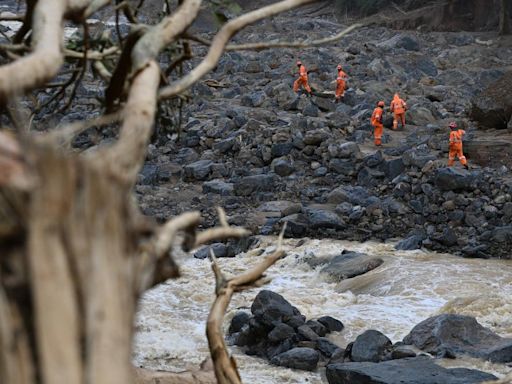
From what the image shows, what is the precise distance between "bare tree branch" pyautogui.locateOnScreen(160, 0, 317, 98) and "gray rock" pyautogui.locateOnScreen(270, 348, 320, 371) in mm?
6253

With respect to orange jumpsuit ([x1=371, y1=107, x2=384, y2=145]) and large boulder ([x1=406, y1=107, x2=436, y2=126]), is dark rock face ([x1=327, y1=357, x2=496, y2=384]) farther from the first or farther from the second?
large boulder ([x1=406, y1=107, x2=436, y2=126])

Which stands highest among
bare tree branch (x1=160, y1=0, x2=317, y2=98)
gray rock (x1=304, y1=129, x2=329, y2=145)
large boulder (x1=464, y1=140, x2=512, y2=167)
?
bare tree branch (x1=160, y1=0, x2=317, y2=98)

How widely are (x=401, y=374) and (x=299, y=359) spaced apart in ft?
4.91

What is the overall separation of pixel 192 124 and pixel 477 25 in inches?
632

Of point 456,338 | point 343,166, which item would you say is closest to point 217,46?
point 456,338

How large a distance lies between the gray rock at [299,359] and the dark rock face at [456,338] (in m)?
1.18

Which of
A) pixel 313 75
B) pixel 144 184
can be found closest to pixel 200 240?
pixel 144 184

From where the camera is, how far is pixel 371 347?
9.90 meters

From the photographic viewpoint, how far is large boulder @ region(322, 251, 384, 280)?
13.0 meters

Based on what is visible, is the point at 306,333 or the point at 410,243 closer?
the point at 306,333

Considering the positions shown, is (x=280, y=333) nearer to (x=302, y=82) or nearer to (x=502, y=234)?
(x=502, y=234)

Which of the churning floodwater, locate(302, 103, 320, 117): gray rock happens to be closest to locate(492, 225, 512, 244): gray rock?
the churning floodwater

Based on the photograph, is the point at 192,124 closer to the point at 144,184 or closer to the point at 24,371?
the point at 144,184

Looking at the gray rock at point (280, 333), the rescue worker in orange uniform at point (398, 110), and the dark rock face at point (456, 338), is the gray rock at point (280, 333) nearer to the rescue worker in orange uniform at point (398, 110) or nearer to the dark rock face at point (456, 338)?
the dark rock face at point (456, 338)
